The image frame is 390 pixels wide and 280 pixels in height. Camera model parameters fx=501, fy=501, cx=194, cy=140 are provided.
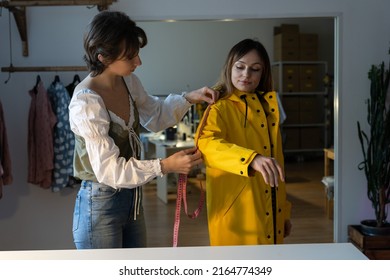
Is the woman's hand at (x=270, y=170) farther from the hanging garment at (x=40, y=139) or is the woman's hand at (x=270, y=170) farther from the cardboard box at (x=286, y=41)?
the cardboard box at (x=286, y=41)

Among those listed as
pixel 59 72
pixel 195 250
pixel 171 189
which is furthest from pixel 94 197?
pixel 171 189

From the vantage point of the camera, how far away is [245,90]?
1.85 meters

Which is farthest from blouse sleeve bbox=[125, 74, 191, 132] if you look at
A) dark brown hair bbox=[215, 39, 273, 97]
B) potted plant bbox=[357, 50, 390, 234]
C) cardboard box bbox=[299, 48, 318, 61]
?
cardboard box bbox=[299, 48, 318, 61]

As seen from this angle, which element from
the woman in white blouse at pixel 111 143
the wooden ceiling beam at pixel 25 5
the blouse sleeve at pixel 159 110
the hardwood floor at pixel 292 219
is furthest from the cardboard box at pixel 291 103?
the woman in white blouse at pixel 111 143

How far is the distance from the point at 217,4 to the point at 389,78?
145 cm

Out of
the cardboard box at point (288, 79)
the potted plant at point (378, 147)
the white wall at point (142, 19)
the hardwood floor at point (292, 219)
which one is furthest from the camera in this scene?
the cardboard box at point (288, 79)

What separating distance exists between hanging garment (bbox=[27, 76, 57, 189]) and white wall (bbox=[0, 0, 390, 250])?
0.54 ft

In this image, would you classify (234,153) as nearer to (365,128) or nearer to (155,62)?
(365,128)

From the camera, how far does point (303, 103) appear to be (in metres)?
9.75

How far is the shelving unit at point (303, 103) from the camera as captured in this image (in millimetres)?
9578

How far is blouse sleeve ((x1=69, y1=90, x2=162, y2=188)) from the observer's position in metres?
1.51

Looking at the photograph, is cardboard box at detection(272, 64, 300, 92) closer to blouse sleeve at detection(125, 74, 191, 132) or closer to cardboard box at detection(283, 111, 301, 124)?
cardboard box at detection(283, 111, 301, 124)

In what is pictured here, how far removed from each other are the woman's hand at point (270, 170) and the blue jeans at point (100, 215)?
0.56m

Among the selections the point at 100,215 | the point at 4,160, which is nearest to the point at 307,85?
the point at 4,160
